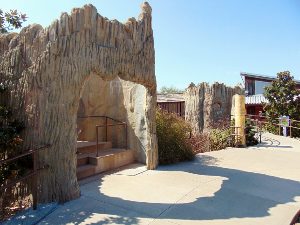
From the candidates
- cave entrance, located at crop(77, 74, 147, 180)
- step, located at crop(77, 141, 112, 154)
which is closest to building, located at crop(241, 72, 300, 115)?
cave entrance, located at crop(77, 74, 147, 180)

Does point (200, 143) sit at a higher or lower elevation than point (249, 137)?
lower

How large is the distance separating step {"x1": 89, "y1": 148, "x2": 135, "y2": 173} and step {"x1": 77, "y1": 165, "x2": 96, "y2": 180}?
15cm

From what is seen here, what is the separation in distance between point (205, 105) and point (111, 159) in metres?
8.39

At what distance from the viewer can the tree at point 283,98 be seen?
18.3 meters

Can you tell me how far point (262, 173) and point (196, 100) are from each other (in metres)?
8.01

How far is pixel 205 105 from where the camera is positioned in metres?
15.2

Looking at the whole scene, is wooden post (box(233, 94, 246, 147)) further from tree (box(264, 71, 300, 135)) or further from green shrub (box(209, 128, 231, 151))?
tree (box(264, 71, 300, 135))

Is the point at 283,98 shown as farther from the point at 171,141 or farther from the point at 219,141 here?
the point at 171,141

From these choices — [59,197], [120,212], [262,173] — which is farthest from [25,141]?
[262,173]

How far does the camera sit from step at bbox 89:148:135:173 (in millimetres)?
7599

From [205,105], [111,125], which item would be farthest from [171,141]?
[205,105]

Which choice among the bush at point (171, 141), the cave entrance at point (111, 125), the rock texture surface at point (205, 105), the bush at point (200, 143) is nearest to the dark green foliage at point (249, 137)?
the bush at point (200, 143)

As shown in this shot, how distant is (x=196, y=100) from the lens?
15.3 metres

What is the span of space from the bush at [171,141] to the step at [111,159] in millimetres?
969
